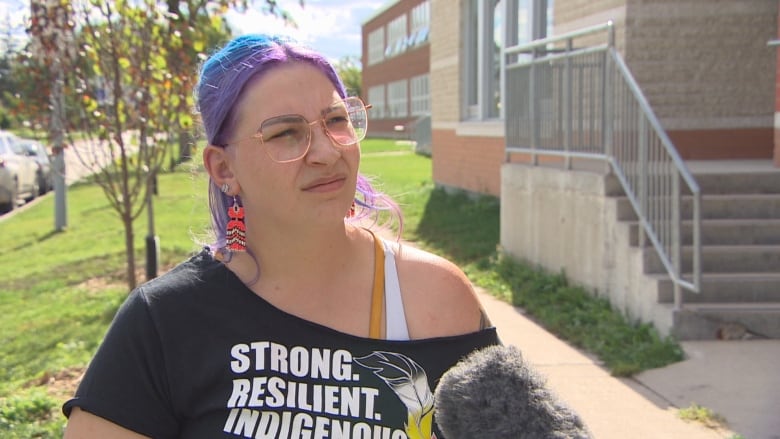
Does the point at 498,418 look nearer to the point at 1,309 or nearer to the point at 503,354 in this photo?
the point at 503,354

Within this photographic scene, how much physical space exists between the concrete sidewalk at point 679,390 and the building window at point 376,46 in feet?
157

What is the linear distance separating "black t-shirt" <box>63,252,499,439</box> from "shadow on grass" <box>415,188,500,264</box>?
8185 mm

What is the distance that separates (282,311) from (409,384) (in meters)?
0.30

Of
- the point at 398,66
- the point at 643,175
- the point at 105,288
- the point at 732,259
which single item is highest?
the point at 398,66

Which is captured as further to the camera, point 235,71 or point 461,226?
point 461,226

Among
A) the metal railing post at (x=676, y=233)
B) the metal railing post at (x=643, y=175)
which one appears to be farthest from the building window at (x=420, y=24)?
the metal railing post at (x=676, y=233)

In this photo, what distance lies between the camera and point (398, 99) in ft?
162

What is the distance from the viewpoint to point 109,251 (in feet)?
39.4

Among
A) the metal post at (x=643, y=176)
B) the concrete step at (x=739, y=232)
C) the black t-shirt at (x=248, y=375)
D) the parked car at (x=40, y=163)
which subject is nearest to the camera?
the black t-shirt at (x=248, y=375)

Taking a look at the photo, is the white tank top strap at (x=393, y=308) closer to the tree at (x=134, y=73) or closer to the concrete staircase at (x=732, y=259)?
the concrete staircase at (x=732, y=259)

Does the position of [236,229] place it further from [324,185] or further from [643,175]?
[643,175]

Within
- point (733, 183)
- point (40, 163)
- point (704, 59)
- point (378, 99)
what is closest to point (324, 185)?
point (733, 183)

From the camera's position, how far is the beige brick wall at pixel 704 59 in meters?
8.59

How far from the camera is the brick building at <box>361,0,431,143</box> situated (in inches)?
1690
